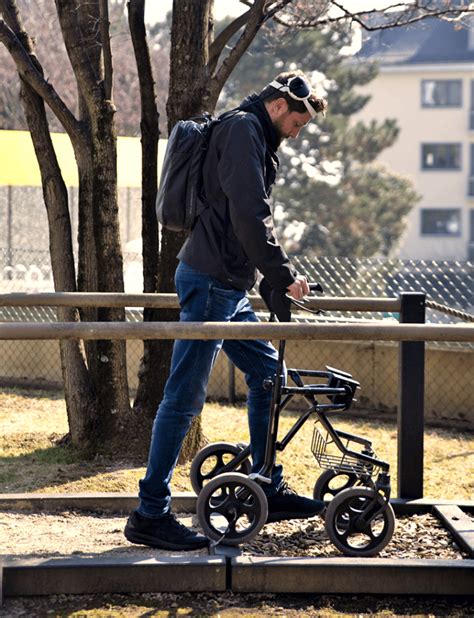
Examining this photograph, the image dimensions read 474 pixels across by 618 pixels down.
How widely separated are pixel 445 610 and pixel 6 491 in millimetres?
3146

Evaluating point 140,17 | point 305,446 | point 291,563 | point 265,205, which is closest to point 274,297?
point 265,205

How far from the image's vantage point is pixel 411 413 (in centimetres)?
551

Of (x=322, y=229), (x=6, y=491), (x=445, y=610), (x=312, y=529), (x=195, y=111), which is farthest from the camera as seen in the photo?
(x=322, y=229)

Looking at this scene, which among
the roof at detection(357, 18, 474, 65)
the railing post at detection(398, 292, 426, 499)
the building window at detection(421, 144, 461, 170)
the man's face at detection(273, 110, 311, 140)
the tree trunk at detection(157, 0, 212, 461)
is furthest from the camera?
the roof at detection(357, 18, 474, 65)

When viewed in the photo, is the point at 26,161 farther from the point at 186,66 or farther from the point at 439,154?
the point at 439,154

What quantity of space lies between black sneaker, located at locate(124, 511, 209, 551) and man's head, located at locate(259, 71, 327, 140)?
1.62 meters

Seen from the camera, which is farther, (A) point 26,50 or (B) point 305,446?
(B) point 305,446

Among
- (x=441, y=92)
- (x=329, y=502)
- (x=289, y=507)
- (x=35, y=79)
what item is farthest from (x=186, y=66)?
(x=441, y=92)

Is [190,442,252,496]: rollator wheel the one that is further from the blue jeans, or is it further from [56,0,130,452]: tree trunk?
[56,0,130,452]: tree trunk

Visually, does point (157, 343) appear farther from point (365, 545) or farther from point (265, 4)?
point (365, 545)

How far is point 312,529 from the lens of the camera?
16.9 ft

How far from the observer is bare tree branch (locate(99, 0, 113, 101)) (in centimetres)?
725

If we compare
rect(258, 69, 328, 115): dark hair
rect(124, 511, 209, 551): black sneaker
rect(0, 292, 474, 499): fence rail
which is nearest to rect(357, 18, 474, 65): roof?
rect(0, 292, 474, 499): fence rail

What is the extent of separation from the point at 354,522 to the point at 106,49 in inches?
147
